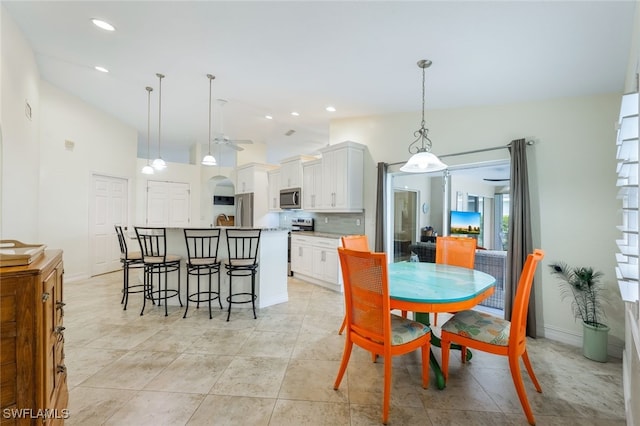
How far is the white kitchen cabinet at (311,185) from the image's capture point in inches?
200

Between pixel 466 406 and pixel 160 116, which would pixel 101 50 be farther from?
pixel 466 406

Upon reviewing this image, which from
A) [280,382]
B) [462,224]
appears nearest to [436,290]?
[280,382]

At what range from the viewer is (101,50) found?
10.0 feet

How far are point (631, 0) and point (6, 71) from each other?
5168mm

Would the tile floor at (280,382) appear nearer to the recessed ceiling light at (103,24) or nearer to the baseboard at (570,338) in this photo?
the baseboard at (570,338)

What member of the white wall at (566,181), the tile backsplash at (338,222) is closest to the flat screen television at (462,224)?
the white wall at (566,181)

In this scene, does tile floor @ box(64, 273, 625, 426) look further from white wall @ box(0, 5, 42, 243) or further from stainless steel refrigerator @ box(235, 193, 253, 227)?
stainless steel refrigerator @ box(235, 193, 253, 227)

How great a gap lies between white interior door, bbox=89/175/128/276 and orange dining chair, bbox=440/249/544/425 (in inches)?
243

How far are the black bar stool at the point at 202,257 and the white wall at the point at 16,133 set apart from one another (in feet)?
5.43

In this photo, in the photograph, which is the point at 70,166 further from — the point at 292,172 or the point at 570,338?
the point at 570,338

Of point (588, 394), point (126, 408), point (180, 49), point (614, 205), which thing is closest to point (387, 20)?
point (180, 49)

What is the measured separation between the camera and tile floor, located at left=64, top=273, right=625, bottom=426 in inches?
71.2

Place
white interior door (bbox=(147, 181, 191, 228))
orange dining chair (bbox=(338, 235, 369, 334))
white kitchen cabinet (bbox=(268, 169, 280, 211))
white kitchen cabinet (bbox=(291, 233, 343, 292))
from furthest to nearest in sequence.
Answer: white interior door (bbox=(147, 181, 191, 228)) → white kitchen cabinet (bbox=(268, 169, 280, 211)) → white kitchen cabinet (bbox=(291, 233, 343, 292)) → orange dining chair (bbox=(338, 235, 369, 334))

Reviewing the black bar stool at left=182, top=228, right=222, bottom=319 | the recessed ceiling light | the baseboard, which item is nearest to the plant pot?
the baseboard
